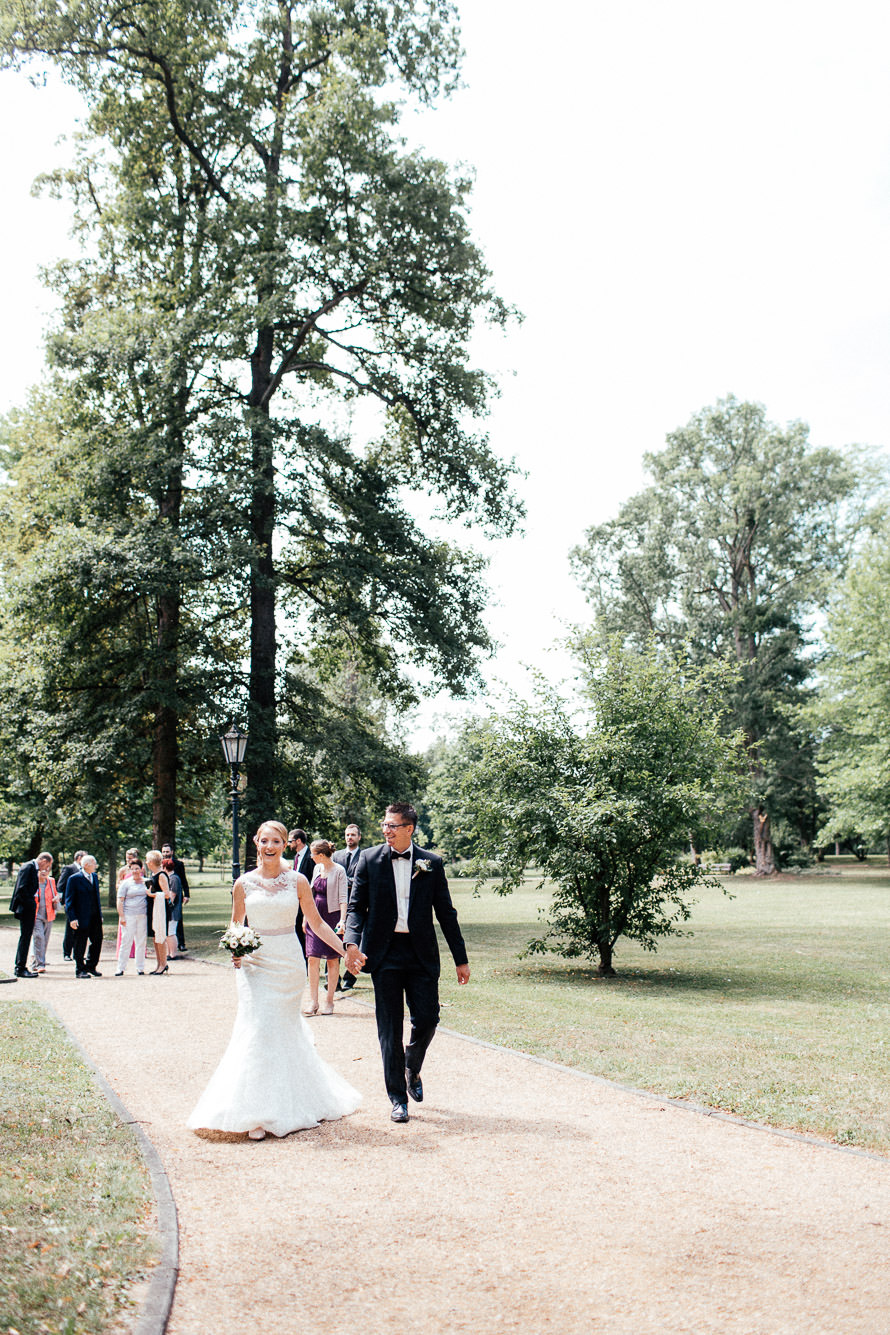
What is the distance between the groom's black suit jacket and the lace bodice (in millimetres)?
430

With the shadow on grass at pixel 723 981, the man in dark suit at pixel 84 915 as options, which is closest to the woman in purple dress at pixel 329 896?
the shadow on grass at pixel 723 981

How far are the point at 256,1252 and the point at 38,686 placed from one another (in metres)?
24.3

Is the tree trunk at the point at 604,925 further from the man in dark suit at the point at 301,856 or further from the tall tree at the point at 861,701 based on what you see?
the tall tree at the point at 861,701

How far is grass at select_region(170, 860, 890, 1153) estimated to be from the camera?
7.88 meters

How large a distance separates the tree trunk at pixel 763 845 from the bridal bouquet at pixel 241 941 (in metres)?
52.6

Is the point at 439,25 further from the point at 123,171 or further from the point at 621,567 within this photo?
the point at 621,567

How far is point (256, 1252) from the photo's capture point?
15.6 ft

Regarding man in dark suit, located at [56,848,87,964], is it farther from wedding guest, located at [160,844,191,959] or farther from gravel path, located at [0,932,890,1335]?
gravel path, located at [0,932,890,1335]

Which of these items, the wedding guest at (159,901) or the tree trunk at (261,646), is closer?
the wedding guest at (159,901)

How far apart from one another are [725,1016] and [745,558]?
4707 cm

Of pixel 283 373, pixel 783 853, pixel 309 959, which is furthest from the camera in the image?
pixel 783 853

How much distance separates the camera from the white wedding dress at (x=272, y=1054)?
22.7ft

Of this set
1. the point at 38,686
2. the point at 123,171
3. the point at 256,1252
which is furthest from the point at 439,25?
the point at 256,1252

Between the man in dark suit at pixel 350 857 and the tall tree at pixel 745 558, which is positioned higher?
the tall tree at pixel 745 558
